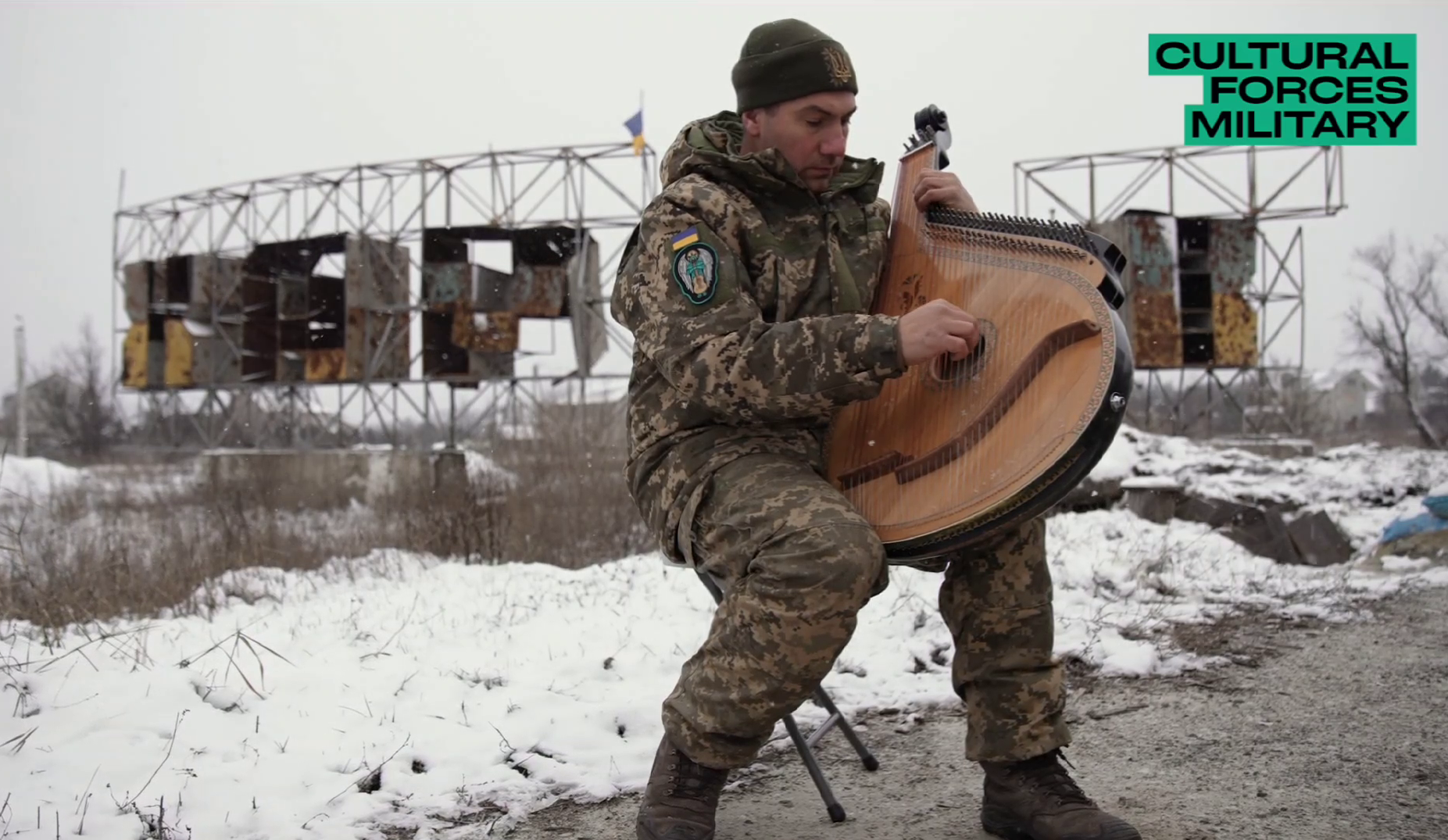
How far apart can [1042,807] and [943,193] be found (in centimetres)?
150

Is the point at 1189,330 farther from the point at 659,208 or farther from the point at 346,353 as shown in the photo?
the point at 659,208

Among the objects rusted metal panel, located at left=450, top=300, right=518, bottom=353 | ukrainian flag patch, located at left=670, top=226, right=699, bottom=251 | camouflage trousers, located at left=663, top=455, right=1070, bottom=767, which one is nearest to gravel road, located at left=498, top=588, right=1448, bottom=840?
camouflage trousers, located at left=663, top=455, right=1070, bottom=767

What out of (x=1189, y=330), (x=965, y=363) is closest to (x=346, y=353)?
(x=1189, y=330)

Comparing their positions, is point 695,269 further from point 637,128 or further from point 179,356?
point 179,356

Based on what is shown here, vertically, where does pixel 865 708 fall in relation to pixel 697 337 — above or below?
below

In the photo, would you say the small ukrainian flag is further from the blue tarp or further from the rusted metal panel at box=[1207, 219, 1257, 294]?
the blue tarp

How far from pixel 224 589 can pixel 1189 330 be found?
17022mm

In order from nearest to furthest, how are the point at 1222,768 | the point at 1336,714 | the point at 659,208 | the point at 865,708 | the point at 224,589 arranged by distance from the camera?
the point at 659,208, the point at 1222,768, the point at 1336,714, the point at 865,708, the point at 224,589

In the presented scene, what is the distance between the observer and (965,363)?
99.6 inches

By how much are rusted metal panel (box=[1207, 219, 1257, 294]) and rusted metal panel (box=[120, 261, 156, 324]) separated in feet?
69.7

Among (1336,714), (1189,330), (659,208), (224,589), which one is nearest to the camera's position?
(659,208)

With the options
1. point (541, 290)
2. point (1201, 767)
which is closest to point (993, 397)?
point (1201, 767)

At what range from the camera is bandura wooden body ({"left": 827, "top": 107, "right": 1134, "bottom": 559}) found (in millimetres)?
2266

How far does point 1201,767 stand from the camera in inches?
126
